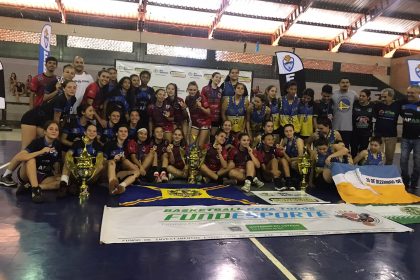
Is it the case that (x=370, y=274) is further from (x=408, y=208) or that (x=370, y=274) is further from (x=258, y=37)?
(x=258, y=37)

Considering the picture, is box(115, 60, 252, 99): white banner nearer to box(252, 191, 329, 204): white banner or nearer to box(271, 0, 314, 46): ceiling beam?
box(271, 0, 314, 46): ceiling beam

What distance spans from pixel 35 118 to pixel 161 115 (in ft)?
6.22

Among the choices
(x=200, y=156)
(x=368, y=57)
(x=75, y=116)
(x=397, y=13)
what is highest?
(x=397, y=13)

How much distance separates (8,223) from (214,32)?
11437 mm

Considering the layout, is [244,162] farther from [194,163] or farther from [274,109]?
[274,109]

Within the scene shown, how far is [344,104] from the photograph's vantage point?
6164mm

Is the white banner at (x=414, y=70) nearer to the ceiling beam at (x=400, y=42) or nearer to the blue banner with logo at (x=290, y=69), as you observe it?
the blue banner with logo at (x=290, y=69)

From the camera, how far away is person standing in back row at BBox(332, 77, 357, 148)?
241 inches

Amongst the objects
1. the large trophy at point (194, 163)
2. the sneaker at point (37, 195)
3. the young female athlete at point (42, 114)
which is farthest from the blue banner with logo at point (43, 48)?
the large trophy at point (194, 163)

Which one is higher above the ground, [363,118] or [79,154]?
[363,118]

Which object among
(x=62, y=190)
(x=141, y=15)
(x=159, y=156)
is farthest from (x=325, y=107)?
(x=141, y=15)

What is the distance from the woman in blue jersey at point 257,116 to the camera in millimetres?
6054

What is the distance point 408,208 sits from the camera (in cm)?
441

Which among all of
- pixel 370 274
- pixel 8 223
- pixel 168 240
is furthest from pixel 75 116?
pixel 370 274
